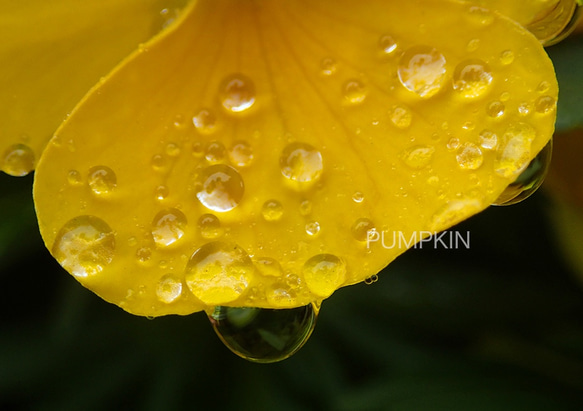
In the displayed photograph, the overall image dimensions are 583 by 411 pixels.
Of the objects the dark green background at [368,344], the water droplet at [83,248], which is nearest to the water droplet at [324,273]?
the water droplet at [83,248]

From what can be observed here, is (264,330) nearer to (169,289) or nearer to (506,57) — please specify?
(169,289)

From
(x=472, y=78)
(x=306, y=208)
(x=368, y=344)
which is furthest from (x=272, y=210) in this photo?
(x=368, y=344)

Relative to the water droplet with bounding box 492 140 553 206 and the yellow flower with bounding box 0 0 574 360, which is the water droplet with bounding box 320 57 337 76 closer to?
the yellow flower with bounding box 0 0 574 360

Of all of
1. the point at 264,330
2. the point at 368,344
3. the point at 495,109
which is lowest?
the point at 368,344

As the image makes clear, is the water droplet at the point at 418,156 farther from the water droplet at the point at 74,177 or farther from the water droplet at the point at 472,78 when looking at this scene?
the water droplet at the point at 74,177

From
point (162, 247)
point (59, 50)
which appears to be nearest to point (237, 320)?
point (162, 247)

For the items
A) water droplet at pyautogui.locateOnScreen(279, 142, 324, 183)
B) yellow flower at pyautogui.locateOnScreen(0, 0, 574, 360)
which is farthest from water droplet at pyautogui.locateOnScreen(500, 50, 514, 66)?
water droplet at pyautogui.locateOnScreen(279, 142, 324, 183)
